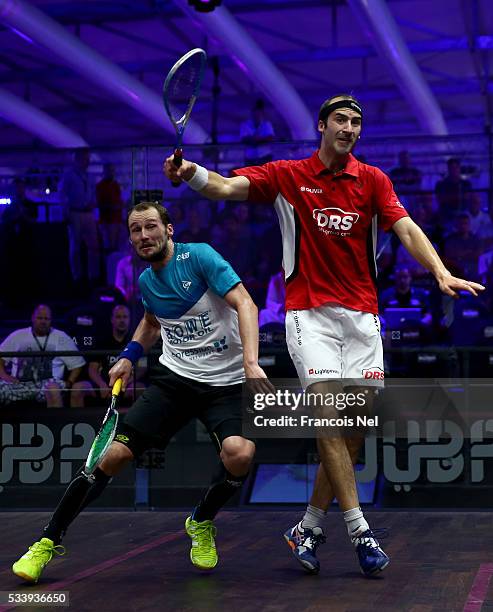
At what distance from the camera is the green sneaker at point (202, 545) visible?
3854mm

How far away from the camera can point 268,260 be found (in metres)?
6.83

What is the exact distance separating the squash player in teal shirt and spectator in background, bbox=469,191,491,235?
315 cm

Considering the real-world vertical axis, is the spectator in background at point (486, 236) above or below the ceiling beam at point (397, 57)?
below

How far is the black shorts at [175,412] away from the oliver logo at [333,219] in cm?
66

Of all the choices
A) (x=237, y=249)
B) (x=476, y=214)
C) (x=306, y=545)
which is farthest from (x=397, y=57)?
(x=306, y=545)

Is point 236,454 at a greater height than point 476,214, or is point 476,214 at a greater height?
point 476,214

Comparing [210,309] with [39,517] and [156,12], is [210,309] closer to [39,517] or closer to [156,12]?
[39,517]

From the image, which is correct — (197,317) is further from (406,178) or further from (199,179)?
(406,178)

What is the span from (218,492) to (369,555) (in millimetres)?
622

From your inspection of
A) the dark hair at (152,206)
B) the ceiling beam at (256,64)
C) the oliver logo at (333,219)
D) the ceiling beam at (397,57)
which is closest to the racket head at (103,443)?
the dark hair at (152,206)

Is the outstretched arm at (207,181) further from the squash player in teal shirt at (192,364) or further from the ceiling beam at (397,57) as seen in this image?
the ceiling beam at (397,57)

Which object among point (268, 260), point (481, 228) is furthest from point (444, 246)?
point (268, 260)

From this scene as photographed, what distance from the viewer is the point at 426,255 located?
3705mm

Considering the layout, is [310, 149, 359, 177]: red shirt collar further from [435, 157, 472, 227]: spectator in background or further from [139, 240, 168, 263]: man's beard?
[435, 157, 472, 227]: spectator in background
